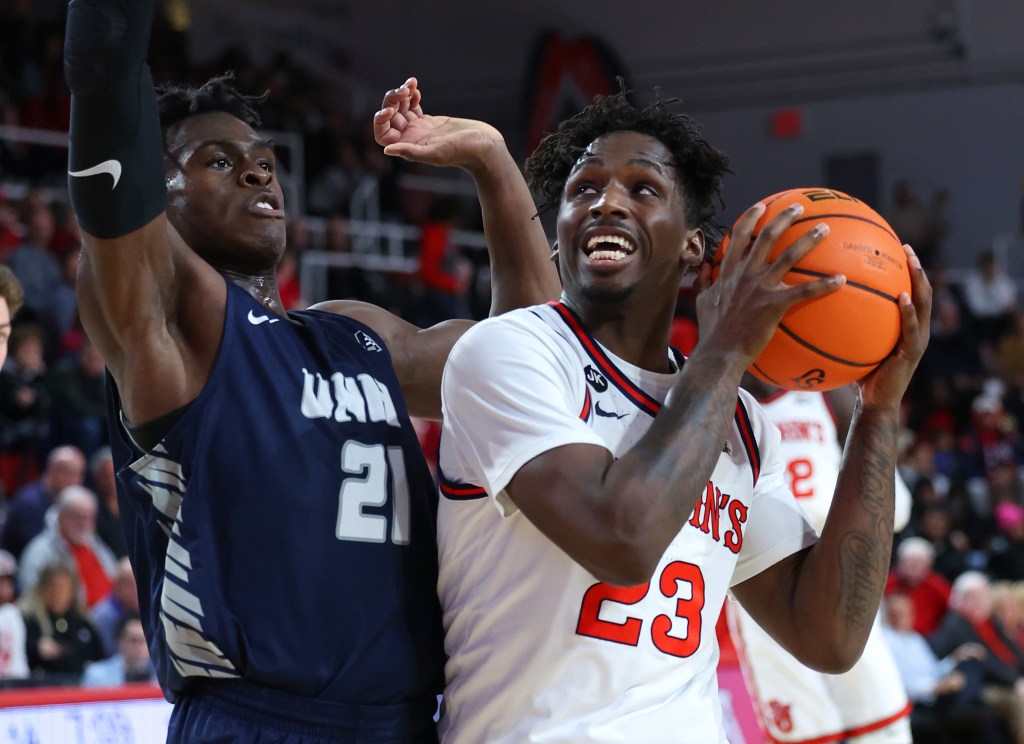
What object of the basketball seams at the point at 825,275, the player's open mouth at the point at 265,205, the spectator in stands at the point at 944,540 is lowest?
the spectator in stands at the point at 944,540

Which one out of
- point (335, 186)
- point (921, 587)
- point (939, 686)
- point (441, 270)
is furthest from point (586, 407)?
point (335, 186)

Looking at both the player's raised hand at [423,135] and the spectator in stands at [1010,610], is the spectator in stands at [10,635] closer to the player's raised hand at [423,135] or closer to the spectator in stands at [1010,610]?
the player's raised hand at [423,135]

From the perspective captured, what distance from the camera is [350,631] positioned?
2594mm

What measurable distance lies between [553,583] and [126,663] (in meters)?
4.91

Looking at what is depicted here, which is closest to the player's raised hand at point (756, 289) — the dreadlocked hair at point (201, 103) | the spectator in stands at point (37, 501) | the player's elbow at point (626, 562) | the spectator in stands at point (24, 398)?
the player's elbow at point (626, 562)

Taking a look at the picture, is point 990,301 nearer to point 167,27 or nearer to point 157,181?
point 167,27

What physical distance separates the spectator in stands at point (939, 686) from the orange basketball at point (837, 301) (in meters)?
6.56

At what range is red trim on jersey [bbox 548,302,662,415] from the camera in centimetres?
263

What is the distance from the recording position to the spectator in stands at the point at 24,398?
329 inches

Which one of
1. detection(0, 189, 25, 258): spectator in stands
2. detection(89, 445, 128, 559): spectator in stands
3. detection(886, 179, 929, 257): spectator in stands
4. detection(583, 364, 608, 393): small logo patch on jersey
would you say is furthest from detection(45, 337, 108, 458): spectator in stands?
detection(886, 179, 929, 257): spectator in stands

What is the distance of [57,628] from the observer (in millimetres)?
6879

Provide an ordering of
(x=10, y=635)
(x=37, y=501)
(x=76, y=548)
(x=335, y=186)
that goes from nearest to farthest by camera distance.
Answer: (x=10, y=635), (x=76, y=548), (x=37, y=501), (x=335, y=186)

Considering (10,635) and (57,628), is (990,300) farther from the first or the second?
(10,635)

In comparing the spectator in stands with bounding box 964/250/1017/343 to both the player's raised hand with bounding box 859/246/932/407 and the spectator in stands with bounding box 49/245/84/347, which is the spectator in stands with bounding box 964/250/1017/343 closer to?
the spectator in stands with bounding box 49/245/84/347
